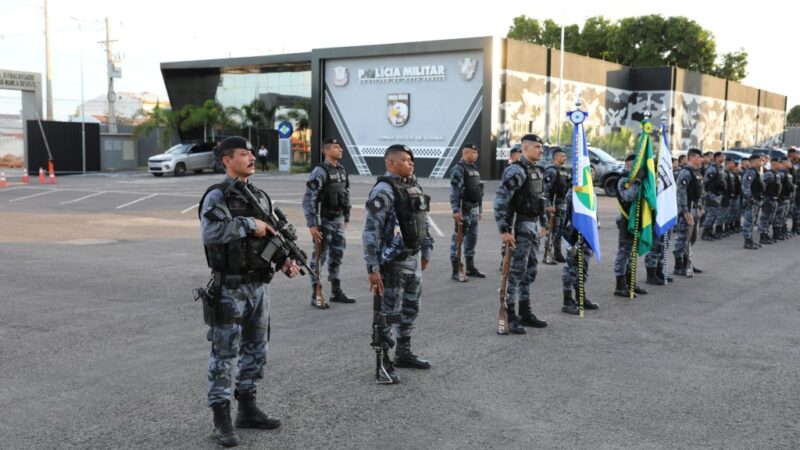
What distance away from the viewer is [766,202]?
1494cm

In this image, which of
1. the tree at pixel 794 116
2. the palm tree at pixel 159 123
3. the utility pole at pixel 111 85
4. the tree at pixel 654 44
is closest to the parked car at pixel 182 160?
the palm tree at pixel 159 123

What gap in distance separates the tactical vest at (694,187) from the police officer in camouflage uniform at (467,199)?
3.51 m

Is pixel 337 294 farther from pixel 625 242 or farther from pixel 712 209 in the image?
pixel 712 209

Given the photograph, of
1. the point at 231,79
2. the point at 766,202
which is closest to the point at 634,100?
the point at 231,79

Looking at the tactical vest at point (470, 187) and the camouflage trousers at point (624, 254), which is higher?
the tactical vest at point (470, 187)

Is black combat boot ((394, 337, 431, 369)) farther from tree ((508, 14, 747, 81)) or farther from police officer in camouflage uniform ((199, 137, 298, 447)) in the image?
tree ((508, 14, 747, 81))

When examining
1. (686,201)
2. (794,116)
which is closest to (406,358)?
(686,201)

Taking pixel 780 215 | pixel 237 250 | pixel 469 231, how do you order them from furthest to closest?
pixel 780 215 < pixel 469 231 < pixel 237 250

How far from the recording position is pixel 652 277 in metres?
10.2

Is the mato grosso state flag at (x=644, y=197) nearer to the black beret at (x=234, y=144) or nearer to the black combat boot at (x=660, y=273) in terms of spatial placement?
the black combat boot at (x=660, y=273)

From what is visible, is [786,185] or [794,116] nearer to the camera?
[786,185]

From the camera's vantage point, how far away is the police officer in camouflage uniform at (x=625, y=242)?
934 cm

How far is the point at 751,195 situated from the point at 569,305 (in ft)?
27.8

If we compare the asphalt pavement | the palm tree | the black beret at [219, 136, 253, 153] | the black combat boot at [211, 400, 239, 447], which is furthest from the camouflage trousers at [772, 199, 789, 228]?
the palm tree
